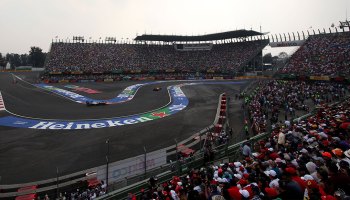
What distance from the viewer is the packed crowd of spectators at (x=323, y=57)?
171 feet

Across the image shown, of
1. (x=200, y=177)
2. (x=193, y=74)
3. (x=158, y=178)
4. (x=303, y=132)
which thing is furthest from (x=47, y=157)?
(x=193, y=74)

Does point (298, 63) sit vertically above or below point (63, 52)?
below

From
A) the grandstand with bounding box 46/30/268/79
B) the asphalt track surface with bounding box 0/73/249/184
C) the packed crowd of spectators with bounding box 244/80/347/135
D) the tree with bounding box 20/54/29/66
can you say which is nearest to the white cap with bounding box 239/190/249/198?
the asphalt track surface with bounding box 0/73/249/184

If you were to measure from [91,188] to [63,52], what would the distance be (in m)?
85.6

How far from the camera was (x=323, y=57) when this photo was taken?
58.9 metres

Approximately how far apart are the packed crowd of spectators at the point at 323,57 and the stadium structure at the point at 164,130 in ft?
0.97

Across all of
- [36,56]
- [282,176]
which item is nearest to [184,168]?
[282,176]

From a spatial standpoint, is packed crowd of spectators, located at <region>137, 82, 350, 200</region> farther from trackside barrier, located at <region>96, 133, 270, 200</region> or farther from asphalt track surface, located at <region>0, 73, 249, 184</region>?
asphalt track surface, located at <region>0, 73, 249, 184</region>

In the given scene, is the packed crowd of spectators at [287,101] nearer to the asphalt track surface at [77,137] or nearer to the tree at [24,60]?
the asphalt track surface at [77,137]

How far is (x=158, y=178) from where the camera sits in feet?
41.9

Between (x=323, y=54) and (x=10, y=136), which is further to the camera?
(x=323, y=54)

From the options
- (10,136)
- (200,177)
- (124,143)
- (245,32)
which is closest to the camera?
(200,177)

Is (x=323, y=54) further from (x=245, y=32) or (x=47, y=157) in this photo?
(x=47, y=157)

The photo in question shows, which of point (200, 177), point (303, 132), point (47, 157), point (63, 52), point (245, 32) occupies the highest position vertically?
point (245, 32)
